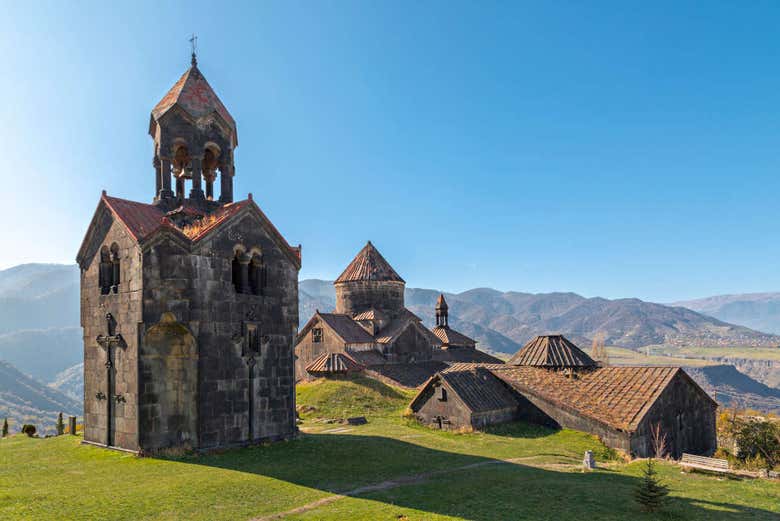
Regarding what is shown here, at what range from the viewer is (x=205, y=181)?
23.1 metres

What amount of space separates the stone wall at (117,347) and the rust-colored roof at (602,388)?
1818 centimetres

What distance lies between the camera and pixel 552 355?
29172mm

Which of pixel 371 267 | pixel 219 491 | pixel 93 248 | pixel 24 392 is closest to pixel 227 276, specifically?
pixel 93 248

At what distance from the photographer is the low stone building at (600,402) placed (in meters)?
22.1

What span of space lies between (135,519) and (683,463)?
16960 millimetres

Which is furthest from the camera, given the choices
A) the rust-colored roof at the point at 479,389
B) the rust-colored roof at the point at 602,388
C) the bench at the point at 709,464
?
the rust-colored roof at the point at 479,389

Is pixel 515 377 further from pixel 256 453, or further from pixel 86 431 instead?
pixel 86 431

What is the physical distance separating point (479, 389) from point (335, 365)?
1407 cm

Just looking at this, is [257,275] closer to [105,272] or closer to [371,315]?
[105,272]

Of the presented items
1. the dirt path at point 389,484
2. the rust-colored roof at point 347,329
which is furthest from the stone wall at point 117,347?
the rust-colored roof at point 347,329

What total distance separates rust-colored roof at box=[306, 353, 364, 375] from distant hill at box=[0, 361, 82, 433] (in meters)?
127

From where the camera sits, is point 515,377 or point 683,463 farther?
point 515,377

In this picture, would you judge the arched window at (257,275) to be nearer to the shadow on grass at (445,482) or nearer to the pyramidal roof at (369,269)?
the shadow on grass at (445,482)

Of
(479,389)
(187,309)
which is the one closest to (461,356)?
(479,389)
